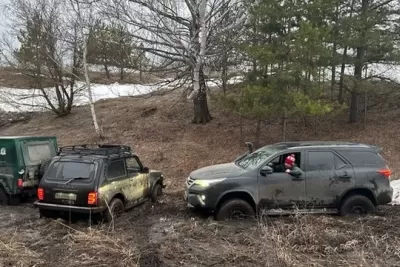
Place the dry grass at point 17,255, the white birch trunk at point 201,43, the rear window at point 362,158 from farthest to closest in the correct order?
the white birch trunk at point 201,43, the rear window at point 362,158, the dry grass at point 17,255

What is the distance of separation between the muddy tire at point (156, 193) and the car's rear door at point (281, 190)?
133 inches

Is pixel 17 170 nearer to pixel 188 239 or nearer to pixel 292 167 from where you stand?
pixel 188 239

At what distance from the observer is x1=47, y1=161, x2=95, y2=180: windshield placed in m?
8.80

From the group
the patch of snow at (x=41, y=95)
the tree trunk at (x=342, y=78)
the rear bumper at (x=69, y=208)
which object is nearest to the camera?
the rear bumper at (x=69, y=208)

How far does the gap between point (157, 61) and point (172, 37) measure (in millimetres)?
2029

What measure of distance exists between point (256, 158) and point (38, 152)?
589cm

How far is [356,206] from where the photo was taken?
30.5ft

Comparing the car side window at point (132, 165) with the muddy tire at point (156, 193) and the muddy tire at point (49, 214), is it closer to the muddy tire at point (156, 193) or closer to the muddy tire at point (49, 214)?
the muddy tire at point (156, 193)

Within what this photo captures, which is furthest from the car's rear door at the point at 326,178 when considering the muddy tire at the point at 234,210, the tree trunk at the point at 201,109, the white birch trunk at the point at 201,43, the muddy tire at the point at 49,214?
the tree trunk at the point at 201,109

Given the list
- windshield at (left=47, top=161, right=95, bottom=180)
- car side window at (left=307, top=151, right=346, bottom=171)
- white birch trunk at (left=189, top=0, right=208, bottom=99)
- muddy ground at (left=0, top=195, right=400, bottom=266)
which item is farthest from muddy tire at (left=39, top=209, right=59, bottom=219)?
white birch trunk at (left=189, top=0, right=208, bottom=99)

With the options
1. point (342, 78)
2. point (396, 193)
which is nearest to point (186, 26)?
point (342, 78)

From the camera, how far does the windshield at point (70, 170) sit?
28.9 ft

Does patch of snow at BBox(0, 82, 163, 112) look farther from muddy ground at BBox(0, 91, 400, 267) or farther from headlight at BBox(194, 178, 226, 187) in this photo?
headlight at BBox(194, 178, 226, 187)

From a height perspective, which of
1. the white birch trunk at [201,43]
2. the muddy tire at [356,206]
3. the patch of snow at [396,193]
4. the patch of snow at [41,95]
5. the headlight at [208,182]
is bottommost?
the patch of snow at [396,193]
